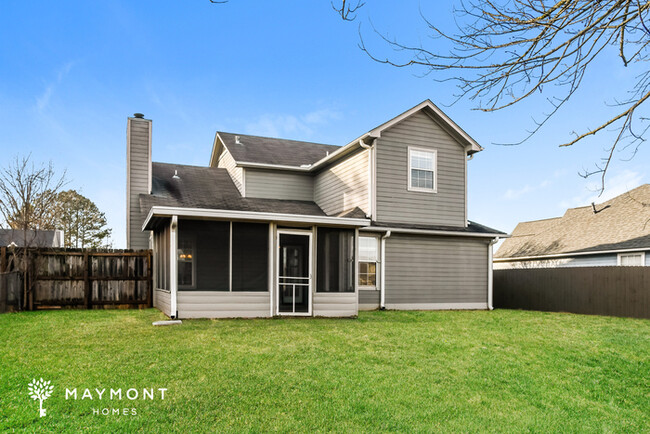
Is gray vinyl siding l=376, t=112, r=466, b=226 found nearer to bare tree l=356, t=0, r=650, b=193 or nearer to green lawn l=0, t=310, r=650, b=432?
green lawn l=0, t=310, r=650, b=432

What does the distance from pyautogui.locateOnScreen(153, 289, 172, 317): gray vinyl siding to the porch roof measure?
1.78 metres

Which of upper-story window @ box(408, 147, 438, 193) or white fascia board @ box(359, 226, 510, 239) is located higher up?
upper-story window @ box(408, 147, 438, 193)

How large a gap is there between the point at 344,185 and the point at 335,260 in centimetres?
437

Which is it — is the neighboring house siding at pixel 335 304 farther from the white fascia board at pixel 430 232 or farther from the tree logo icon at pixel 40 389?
the tree logo icon at pixel 40 389

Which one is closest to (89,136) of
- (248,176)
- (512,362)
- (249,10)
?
(248,176)

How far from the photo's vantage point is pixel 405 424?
5012mm

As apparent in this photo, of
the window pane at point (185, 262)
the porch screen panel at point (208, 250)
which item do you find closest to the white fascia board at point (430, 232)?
the porch screen panel at point (208, 250)

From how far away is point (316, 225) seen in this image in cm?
1173

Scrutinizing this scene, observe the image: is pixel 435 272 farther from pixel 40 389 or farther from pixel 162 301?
pixel 40 389

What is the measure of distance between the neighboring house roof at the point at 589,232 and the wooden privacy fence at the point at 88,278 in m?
15.0

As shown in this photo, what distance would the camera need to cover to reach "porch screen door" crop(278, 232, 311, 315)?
11469 mm

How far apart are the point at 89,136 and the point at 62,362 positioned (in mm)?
10640

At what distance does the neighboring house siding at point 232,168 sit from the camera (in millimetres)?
16922

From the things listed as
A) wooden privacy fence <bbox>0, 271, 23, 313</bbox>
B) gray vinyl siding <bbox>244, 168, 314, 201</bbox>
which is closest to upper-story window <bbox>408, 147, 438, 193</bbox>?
gray vinyl siding <bbox>244, 168, 314, 201</bbox>
